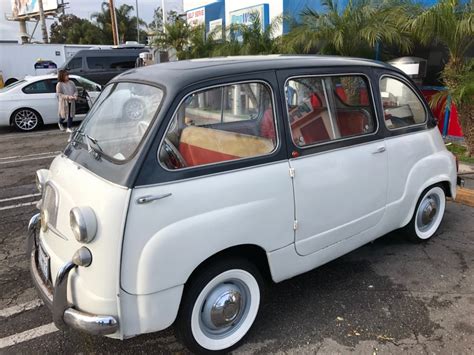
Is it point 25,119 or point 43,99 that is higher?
point 43,99

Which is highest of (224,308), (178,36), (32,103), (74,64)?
(178,36)

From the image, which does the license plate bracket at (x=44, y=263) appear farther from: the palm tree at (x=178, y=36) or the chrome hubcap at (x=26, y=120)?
the palm tree at (x=178, y=36)

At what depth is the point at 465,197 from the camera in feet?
17.6

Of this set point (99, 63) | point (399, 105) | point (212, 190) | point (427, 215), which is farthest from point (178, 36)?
point (212, 190)

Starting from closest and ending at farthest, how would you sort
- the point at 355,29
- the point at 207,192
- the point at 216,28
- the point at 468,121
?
the point at 207,192 < the point at 468,121 < the point at 355,29 < the point at 216,28

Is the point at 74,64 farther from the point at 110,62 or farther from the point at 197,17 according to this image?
the point at 197,17

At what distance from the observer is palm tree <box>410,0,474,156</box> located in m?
6.36

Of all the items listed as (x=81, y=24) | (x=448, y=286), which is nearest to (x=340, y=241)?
(x=448, y=286)

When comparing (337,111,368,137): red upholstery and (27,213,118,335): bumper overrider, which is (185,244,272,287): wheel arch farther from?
(337,111,368,137): red upholstery

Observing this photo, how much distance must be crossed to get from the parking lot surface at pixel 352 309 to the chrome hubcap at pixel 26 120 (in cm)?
765

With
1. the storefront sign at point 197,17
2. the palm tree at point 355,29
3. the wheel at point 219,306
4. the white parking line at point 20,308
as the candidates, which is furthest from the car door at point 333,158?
the storefront sign at point 197,17

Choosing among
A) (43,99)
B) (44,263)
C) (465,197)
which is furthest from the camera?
(43,99)

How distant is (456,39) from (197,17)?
1111cm

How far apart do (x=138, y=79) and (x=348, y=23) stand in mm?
6369
